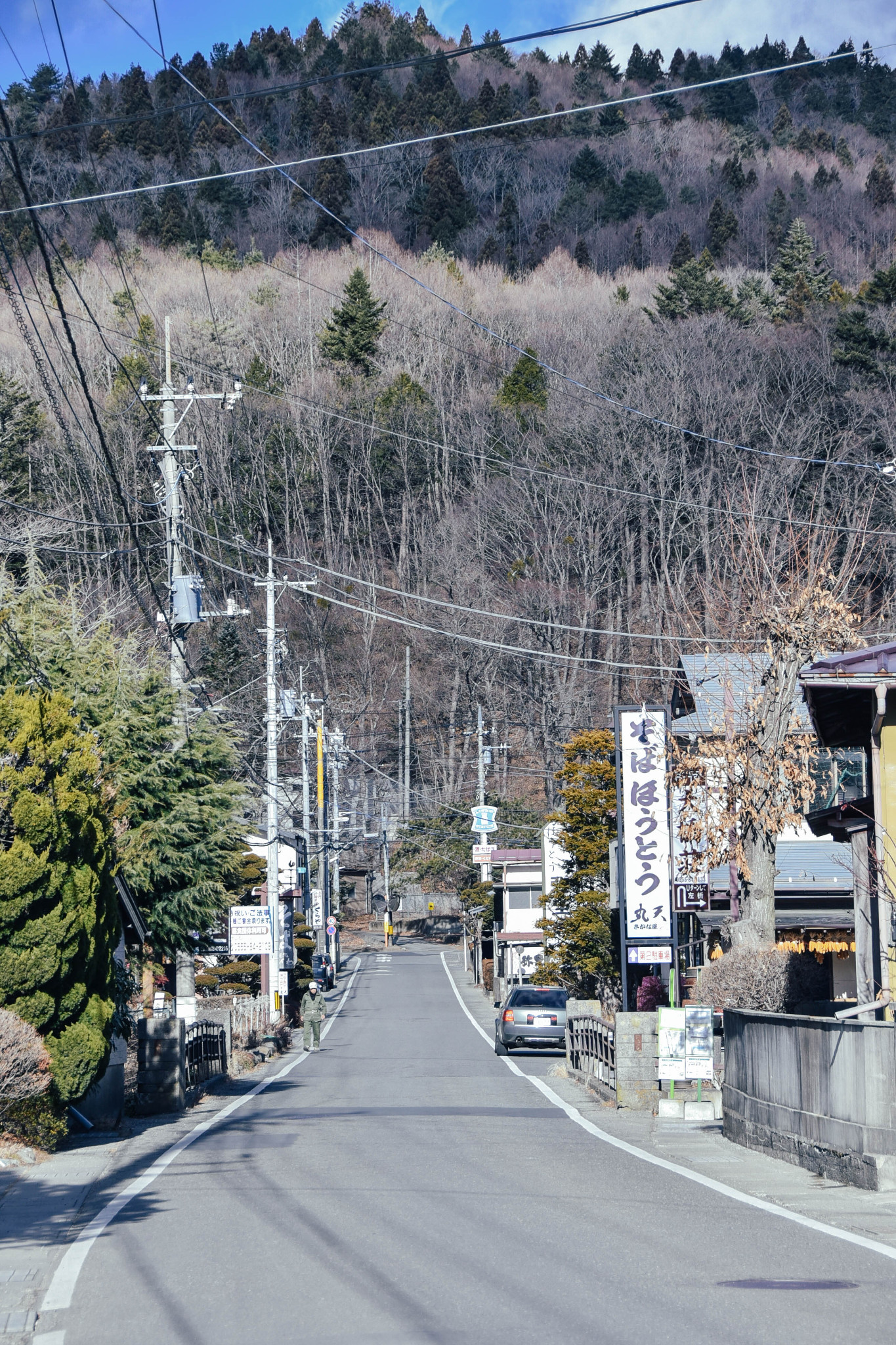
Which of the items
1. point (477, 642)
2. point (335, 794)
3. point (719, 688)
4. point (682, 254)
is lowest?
point (335, 794)

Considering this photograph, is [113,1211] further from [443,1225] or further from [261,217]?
[261,217]

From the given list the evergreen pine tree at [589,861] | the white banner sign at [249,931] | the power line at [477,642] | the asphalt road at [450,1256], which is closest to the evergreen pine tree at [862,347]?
the power line at [477,642]

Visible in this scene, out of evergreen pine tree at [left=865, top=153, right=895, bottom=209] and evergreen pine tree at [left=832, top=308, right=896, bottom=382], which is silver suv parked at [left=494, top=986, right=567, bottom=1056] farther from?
evergreen pine tree at [left=865, top=153, right=895, bottom=209]

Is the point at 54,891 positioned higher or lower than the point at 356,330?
lower

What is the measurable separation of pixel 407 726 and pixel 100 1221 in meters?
54.1

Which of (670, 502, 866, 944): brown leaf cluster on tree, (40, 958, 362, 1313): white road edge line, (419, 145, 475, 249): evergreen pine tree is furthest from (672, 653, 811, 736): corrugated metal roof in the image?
(419, 145, 475, 249): evergreen pine tree

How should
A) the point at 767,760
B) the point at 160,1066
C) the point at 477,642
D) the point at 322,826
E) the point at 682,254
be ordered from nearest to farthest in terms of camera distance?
the point at 160,1066
the point at 767,760
the point at 477,642
the point at 322,826
the point at 682,254

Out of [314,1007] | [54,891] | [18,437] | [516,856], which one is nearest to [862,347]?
[516,856]

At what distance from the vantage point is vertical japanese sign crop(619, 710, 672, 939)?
65.1 feet

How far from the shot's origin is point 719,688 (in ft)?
99.1

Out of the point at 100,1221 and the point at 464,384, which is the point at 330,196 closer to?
the point at 464,384

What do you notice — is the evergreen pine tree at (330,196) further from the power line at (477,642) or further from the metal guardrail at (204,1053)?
the metal guardrail at (204,1053)

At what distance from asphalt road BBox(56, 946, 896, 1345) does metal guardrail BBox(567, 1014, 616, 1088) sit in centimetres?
493

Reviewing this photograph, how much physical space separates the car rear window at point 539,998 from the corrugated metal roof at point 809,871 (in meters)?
4.85
